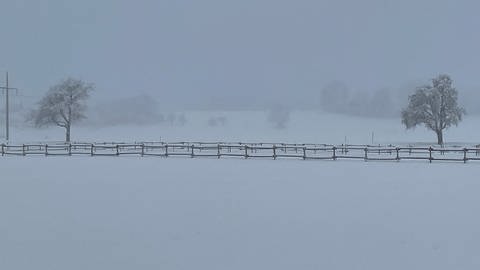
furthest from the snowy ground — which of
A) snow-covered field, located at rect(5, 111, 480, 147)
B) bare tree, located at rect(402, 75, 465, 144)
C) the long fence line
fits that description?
snow-covered field, located at rect(5, 111, 480, 147)

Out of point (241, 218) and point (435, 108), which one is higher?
point (435, 108)

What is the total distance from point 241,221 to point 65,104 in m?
66.3

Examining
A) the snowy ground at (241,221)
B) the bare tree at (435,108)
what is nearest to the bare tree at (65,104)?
the bare tree at (435,108)

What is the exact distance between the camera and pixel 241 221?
19.0 metres

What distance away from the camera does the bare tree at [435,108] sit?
222 ft

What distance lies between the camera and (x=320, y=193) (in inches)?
923

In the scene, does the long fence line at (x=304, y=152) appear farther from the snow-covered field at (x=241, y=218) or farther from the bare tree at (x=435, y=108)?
the bare tree at (x=435, y=108)

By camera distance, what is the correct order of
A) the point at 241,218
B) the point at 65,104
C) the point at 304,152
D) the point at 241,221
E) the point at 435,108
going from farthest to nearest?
the point at 65,104, the point at 435,108, the point at 304,152, the point at 241,218, the point at 241,221

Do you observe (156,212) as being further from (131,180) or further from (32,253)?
(131,180)

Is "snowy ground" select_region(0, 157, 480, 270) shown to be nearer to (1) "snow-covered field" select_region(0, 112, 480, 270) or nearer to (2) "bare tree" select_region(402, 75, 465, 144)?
(1) "snow-covered field" select_region(0, 112, 480, 270)

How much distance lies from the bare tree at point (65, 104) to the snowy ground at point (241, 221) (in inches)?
2069

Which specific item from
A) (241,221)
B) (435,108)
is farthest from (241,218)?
(435,108)

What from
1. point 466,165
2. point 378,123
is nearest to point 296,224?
point 466,165

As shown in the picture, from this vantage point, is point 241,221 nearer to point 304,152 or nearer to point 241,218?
point 241,218
